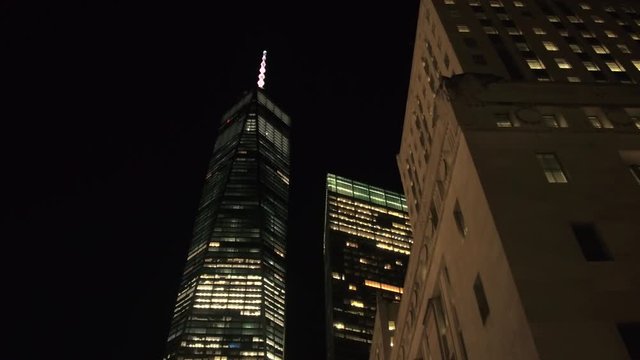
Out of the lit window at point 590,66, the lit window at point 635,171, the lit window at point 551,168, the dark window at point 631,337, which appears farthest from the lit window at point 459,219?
the lit window at point 590,66

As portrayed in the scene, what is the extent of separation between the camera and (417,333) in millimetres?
37406

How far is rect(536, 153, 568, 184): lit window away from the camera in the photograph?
27672mm

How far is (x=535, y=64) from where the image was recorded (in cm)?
5278

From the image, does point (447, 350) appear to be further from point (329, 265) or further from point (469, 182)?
point (329, 265)

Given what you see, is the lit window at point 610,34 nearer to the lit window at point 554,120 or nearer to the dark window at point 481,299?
the lit window at point 554,120

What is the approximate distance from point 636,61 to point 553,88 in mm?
27721

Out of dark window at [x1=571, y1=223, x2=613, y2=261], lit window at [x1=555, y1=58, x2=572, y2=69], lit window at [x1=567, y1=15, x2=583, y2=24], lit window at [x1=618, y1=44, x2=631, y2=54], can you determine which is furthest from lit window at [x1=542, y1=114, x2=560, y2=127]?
lit window at [x1=567, y1=15, x2=583, y2=24]

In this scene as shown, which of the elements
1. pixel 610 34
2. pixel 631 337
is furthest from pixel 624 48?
pixel 631 337

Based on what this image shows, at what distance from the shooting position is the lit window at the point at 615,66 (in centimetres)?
5319

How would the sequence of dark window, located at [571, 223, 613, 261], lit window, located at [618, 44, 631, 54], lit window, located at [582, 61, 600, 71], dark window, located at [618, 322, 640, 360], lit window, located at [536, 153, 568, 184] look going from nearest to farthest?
dark window, located at [618, 322, 640, 360] → dark window, located at [571, 223, 613, 261] → lit window, located at [536, 153, 568, 184] → lit window, located at [582, 61, 600, 71] → lit window, located at [618, 44, 631, 54]

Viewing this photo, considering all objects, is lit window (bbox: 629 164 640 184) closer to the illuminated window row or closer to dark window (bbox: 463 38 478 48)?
dark window (bbox: 463 38 478 48)

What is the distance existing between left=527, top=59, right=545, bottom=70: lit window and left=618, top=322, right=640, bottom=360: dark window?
3633cm

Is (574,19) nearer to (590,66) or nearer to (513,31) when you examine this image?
(513,31)

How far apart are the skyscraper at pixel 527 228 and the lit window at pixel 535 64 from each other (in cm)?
1763
